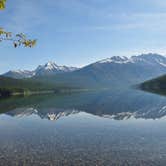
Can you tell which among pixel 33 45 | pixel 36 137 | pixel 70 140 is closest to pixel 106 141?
pixel 70 140

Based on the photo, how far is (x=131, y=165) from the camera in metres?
31.5

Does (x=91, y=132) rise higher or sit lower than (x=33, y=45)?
lower

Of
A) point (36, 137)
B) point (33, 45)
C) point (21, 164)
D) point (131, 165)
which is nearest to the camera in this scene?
point (33, 45)

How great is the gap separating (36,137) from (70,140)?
7.61 metres

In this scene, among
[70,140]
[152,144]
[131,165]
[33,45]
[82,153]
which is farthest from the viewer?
[70,140]

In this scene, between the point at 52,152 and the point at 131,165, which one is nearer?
the point at 131,165

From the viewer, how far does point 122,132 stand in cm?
5397

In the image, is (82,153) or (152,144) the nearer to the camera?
(82,153)

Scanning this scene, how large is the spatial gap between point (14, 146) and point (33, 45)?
31064 mm

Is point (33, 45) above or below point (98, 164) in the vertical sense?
above

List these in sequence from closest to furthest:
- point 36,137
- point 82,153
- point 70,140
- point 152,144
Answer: point 82,153 < point 152,144 < point 70,140 < point 36,137

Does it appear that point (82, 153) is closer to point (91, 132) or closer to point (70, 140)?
point (70, 140)

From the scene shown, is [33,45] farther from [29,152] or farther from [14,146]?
[14,146]

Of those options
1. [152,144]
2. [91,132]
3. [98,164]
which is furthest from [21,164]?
[91,132]
